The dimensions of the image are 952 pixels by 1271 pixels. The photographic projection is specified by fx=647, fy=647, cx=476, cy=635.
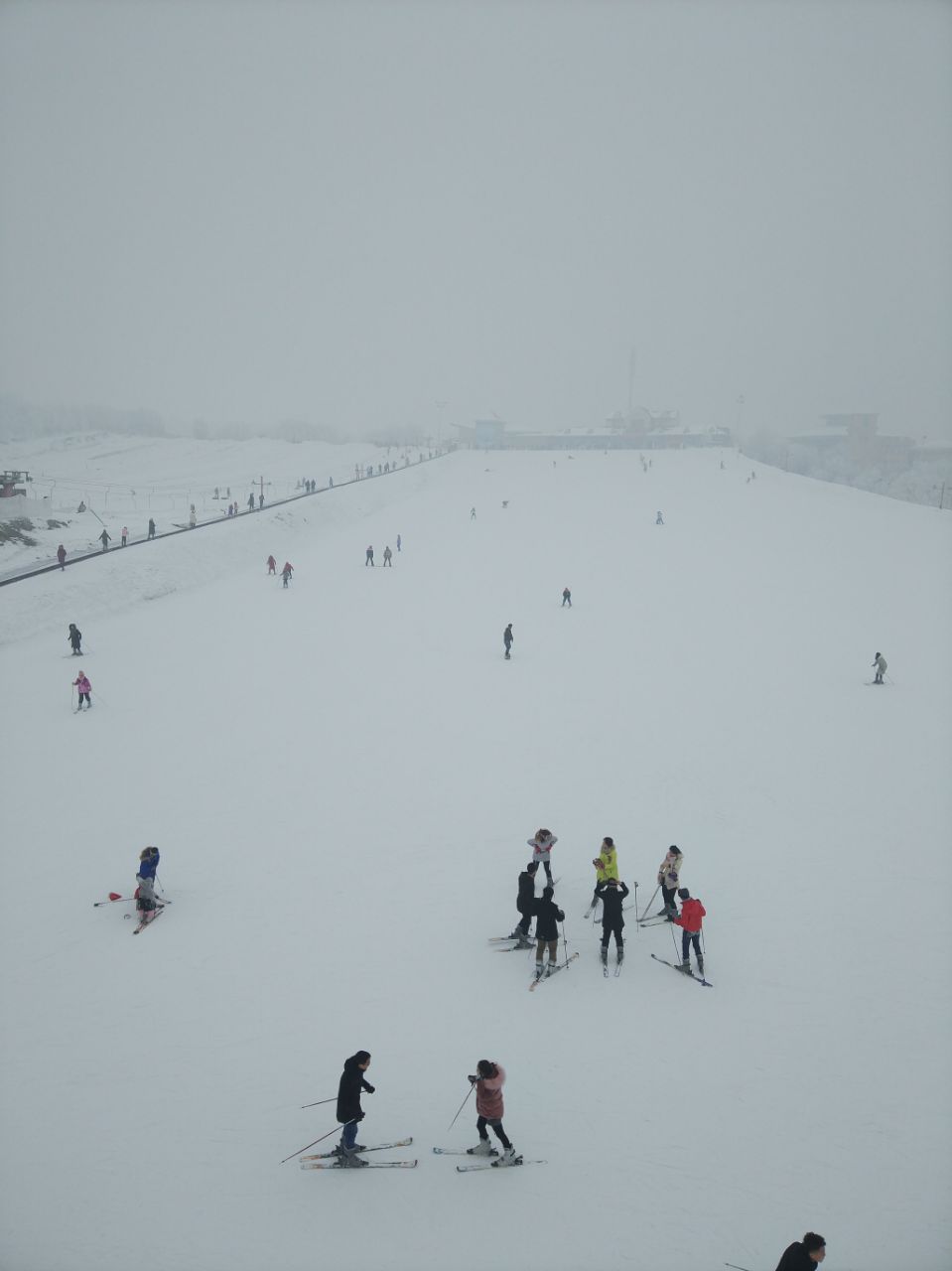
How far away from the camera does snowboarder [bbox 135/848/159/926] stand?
915cm

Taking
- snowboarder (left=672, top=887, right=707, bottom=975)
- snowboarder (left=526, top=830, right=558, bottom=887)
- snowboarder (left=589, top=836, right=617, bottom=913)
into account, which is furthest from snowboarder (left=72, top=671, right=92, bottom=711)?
snowboarder (left=672, top=887, right=707, bottom=975)

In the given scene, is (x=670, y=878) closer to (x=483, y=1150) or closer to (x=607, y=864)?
(x=607, y=864)

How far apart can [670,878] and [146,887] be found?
7427 millimetres

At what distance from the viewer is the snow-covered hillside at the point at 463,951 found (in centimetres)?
571

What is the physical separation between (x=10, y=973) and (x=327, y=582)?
74.8ft

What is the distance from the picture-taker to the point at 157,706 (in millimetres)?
16984

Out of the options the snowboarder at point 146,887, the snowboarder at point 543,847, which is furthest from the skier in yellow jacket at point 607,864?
the snowboarder at point 146,887

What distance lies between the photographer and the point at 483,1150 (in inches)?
235

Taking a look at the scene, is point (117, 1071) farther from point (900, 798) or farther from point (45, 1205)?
point (900, 798)

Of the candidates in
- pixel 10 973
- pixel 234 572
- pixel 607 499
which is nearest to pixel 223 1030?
pixel 10 973

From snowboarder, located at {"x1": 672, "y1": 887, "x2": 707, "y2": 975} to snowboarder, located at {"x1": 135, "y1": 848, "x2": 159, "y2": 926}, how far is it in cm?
727

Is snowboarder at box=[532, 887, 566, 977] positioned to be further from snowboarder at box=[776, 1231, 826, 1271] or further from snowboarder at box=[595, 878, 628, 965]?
snowboarder at box=[776, 1231, 826, 1271]

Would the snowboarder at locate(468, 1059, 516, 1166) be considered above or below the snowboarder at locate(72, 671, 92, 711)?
below

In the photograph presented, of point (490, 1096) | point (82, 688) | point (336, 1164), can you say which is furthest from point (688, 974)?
point (82, 688)
